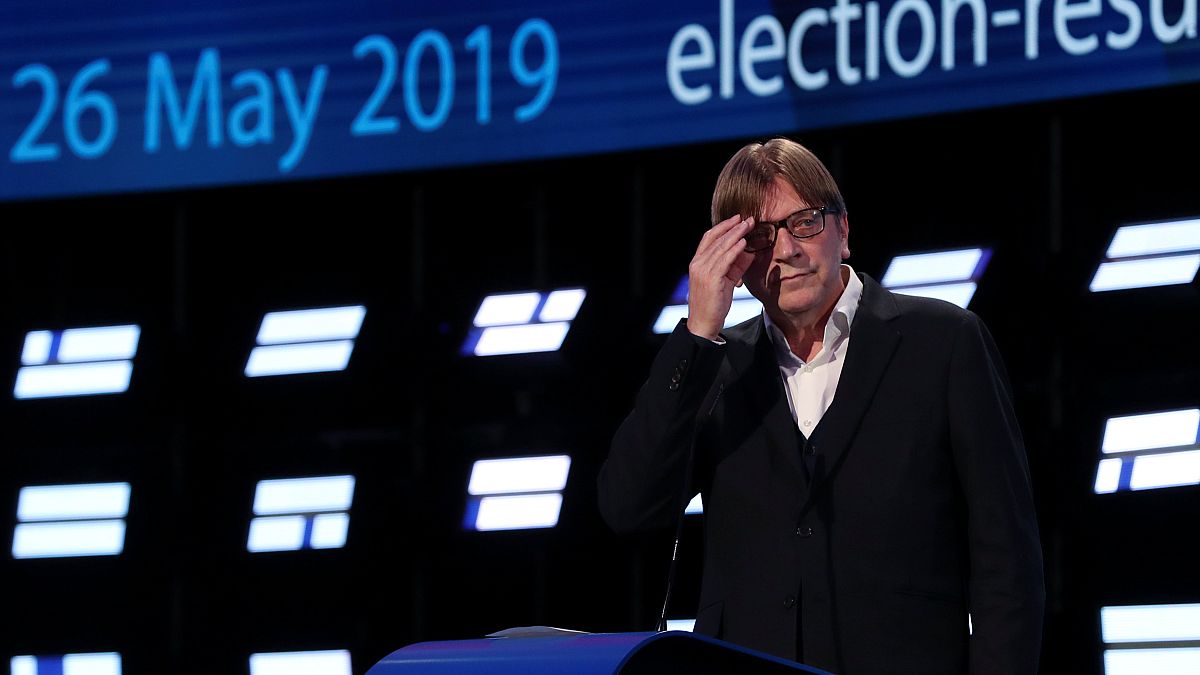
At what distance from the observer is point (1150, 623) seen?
3879 mm

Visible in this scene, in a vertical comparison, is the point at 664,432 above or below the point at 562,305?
below

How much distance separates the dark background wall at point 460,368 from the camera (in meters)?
4.04

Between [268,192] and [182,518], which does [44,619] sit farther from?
[268,192]

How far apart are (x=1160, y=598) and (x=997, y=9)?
5.00 ft

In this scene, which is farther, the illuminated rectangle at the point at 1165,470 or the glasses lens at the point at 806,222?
the illuminated rectangle at the point at 1165,470

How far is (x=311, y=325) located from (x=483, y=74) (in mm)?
929

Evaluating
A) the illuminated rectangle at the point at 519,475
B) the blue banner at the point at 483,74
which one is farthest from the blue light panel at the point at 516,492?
the blue banner at the point at 483,74

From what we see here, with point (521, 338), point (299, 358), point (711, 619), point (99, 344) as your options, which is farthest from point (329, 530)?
point (711, 619)

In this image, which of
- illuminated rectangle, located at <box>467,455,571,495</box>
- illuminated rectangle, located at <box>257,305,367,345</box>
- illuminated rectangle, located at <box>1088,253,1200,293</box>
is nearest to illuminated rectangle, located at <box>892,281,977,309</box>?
illuminated rectangle, located at <box>1088,253,1200,293</box>

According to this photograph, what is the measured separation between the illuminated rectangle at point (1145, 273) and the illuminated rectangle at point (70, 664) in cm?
302

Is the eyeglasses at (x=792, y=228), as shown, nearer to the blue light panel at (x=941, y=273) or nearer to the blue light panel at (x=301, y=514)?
the blue light panel at (x=941, y=273)

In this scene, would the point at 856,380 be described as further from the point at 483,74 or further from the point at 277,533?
the point at 277,533

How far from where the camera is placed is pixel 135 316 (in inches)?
199

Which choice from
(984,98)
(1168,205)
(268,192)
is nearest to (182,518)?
(268,192)
